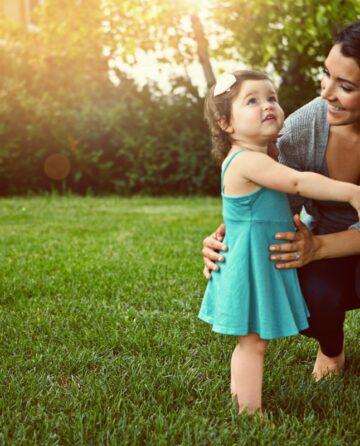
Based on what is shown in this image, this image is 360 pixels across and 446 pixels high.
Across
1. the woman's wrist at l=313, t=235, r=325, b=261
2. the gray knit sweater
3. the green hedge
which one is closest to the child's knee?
the woman's wrist at l=313, t=235, r=325, b=261

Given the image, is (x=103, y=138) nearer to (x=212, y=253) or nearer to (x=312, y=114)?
(x=312, y=114)

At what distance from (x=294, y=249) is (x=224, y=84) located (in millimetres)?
651

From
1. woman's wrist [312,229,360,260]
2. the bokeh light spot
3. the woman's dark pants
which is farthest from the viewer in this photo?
the bokeh light spot

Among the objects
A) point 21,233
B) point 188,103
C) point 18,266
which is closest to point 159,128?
point 188,103

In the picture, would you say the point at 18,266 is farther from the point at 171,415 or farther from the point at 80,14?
the point at 80,14

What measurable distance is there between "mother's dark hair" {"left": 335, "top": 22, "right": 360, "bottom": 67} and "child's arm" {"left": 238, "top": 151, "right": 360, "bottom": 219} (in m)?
0.51

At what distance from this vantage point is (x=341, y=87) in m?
2.54

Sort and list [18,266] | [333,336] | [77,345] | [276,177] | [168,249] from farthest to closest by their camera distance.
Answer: [168,249] < [18,266] < [77,345] < [333,336] < [276,177]

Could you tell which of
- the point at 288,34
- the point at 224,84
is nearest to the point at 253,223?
the point at 224,84

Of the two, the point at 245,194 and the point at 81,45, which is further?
the point at 81,45

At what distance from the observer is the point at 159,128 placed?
12.1 metres

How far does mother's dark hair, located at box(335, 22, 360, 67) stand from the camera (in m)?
2.52

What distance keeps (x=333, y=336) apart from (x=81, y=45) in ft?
41.7

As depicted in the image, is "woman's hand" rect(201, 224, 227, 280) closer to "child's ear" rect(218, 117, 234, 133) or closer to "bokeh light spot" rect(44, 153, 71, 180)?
"child's ear" rect(218, 117, 234, 133)
